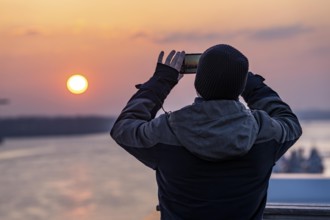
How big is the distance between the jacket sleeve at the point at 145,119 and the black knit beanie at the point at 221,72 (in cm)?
13

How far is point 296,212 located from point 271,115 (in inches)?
36.6

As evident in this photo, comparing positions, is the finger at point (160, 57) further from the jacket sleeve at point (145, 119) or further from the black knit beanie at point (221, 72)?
the black knit beanie at point (221, 72)

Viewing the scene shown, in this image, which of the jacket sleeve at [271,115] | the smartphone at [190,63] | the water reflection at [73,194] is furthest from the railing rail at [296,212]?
the water reflection at [73,194]

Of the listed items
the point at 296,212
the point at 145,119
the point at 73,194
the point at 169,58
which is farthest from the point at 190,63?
the point at 73,194

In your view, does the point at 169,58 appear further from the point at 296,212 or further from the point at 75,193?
the point at 75,193

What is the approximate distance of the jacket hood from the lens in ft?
4.93

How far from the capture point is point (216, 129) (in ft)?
4.94

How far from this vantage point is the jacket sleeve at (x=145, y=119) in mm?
1569

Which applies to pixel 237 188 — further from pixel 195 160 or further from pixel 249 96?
pixel 249 96

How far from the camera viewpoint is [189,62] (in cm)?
169

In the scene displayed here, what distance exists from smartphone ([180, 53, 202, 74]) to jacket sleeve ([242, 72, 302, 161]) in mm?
152

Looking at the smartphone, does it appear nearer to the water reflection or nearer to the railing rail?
the railing rail

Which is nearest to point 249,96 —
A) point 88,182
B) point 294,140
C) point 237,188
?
point 294,140

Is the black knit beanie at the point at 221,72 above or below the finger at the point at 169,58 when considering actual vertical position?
below
